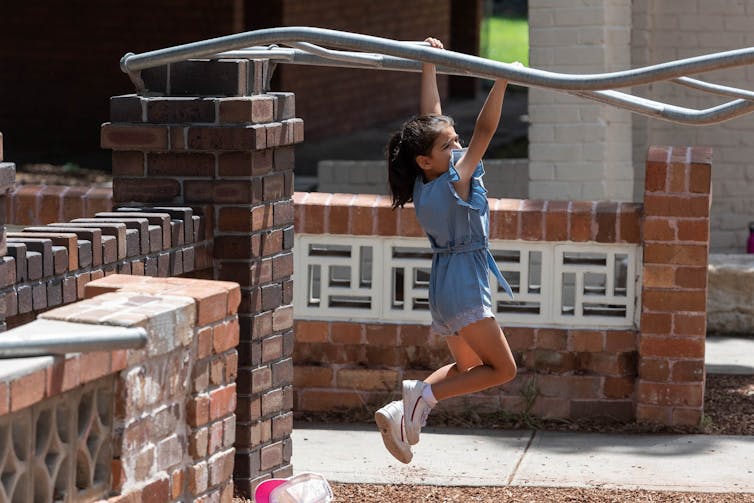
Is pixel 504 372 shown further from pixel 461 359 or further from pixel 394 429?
pixel 394 429

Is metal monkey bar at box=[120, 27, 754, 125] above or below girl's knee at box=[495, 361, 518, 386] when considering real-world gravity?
above

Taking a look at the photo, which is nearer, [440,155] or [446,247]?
[440,155]

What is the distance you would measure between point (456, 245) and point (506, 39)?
101ft

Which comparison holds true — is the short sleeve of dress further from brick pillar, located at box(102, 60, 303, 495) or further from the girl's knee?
brick pillar, located at box(102, 60, 303, 495)

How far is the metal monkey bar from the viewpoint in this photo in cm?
363

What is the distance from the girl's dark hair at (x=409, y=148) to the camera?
4.52m

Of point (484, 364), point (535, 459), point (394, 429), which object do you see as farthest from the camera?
point (535, 459)

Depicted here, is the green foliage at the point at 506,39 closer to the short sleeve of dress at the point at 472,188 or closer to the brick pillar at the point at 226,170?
the brick pillar at the point at 226,170

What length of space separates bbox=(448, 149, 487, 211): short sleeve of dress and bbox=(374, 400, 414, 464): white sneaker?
2.38 ft

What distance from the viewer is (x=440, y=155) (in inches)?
179

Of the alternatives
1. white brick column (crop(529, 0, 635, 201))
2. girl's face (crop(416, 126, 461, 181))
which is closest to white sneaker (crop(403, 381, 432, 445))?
girl's face (crop(416, 126, 461, 181))

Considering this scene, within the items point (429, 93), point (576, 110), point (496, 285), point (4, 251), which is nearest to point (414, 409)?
point (429, 93)

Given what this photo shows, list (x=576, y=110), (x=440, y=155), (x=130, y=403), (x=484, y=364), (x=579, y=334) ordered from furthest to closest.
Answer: (x=576, y=110) → (x=579, y=334) → (x=484, y=364) → (x=440, y=155) → (x=130, y=403)

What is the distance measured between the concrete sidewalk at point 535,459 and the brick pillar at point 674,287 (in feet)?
0.65
